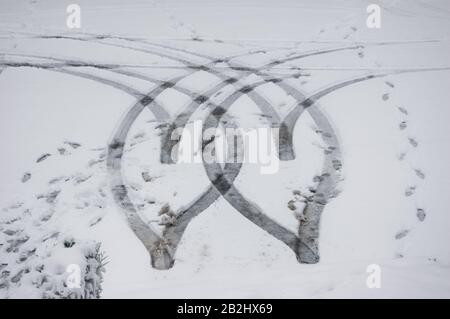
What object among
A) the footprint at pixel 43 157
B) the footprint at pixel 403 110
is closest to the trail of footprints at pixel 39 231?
the footprint at pixel 43 157

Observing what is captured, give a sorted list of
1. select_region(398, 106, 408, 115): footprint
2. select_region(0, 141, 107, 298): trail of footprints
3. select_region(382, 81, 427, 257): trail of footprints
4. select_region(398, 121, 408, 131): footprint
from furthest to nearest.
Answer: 1. select_region(398, 106, 408, 115): footprint
2. select_region(398, 121, 408, 131): footprint
3. select_region(382, 81, 427, 257): trail of footprints
4. select_region(0, 141, 107, 298): trail of footprints

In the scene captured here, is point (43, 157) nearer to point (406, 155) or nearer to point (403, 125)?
point (406, 155)

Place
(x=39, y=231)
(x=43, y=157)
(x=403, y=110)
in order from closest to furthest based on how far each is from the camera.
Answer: (x=39, y=231) → (x=43, y=157) → (x=403, y=110)

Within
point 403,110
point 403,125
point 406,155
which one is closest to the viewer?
point 406,155

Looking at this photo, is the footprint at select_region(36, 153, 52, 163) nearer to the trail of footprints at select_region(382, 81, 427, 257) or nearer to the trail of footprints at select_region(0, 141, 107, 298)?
the trail of footprints at select_region(0, 141, 107, 298)

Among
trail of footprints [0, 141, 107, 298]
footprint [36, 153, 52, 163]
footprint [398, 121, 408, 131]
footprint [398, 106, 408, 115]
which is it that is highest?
footprint [398, 106, 408, 115]

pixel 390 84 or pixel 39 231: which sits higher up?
pixel 390 84

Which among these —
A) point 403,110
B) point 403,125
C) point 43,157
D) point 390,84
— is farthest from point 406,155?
point 43,157

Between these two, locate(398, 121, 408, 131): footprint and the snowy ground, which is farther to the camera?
locate(398, 121, 408, 131): footprint

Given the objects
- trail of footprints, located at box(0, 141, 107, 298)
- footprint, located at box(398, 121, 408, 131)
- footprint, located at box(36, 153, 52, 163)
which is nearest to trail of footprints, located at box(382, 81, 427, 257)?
footprint, located at box(398, 121, 408, 131)
